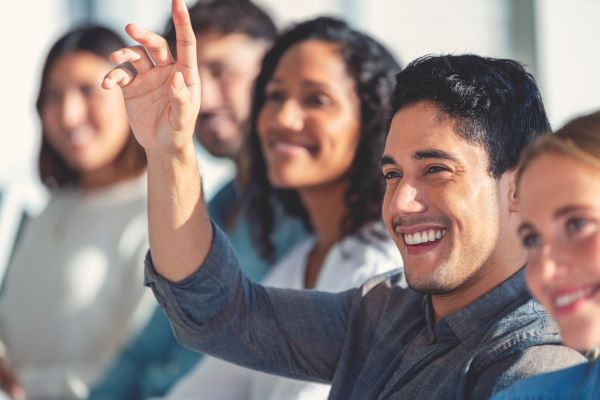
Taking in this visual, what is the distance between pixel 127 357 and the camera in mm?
2439

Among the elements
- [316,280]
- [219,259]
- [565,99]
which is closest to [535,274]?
[219,259]

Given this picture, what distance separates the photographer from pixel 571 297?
3.22 ft

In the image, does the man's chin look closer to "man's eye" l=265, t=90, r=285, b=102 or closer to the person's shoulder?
the person's shoulder

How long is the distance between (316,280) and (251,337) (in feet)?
1.67

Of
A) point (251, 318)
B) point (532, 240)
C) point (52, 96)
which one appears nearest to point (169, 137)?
point (251, 318)

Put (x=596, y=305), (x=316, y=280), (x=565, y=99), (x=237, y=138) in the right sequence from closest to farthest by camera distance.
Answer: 1. (x=596, y=305)
2. (x=316, y=280)
3. (x=237, y=138)
4. (x=565, y=99)

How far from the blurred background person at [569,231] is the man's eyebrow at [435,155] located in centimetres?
→ 29

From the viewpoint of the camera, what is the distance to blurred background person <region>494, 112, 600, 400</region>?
3.16 ft

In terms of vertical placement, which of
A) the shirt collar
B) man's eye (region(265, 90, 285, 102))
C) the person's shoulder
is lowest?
man's eye (region(265, 90, 285, 102))

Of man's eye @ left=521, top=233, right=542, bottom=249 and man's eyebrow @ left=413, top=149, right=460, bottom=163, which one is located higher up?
man's eye @ left=521, top=233, right=542, bottom=249

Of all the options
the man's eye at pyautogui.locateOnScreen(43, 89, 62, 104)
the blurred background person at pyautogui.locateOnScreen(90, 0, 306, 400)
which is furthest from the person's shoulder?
the man's eye at pyautogui.locateOnScreen(43, 89, 62, 104)

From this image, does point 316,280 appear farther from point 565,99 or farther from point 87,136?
point 565,99

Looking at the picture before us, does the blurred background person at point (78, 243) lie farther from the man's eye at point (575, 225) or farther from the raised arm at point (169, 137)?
the man's eye at point (575, 225)

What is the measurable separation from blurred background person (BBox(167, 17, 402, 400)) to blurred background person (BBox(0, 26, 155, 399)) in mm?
611
